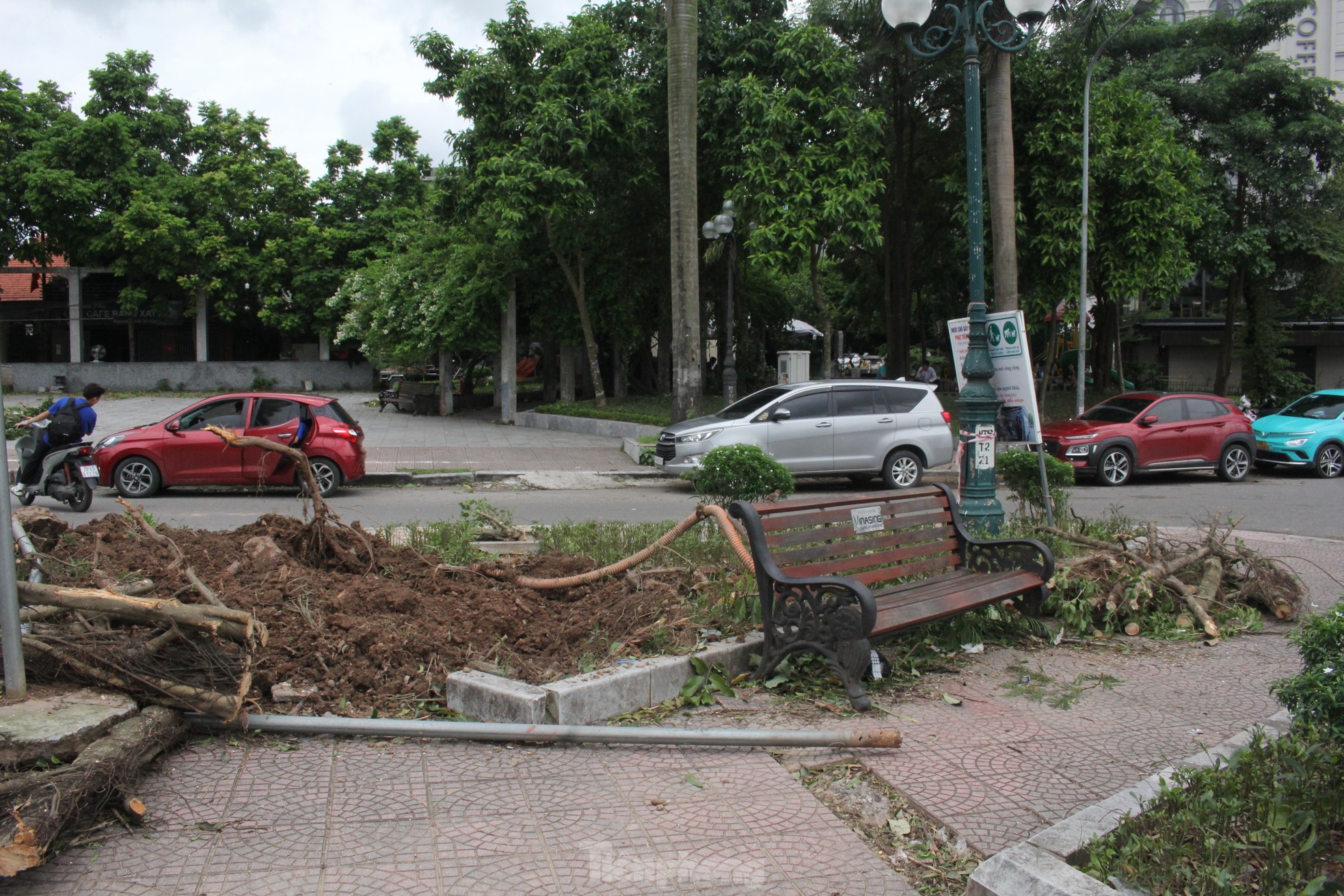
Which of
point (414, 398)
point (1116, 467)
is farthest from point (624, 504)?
point (414, 398)

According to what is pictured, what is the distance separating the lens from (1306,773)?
3.52 metres

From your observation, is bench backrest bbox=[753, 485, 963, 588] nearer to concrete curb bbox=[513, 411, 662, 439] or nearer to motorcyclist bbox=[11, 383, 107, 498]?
motorcyclist bbox=[11, 383, 107, 498]

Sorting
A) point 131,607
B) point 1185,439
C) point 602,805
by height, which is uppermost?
point 1185,439

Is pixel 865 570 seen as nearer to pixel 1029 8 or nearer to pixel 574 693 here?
pixel 574 693

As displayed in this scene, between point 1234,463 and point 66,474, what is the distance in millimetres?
18071

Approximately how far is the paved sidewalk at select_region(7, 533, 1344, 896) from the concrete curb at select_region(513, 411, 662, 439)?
15107mm

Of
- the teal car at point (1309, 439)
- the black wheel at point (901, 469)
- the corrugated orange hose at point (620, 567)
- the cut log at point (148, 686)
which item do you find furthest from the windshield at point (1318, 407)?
the cut log at point (148, 686)

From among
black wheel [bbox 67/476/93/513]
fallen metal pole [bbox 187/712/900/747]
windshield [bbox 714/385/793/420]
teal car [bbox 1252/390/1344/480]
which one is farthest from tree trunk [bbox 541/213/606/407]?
fallen metal pole [bbox 187/712/900/747]

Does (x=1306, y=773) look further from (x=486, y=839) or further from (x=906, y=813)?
(x=486, y=839)

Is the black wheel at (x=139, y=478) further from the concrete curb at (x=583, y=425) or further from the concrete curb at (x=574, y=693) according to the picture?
the concrete curb at (x=574, y=693)

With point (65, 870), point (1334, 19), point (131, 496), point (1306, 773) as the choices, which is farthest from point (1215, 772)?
point (1334, 19)

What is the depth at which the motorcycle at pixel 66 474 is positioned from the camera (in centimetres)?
1238

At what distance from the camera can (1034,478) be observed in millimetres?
9031

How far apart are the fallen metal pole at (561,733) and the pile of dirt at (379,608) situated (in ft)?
0.85
